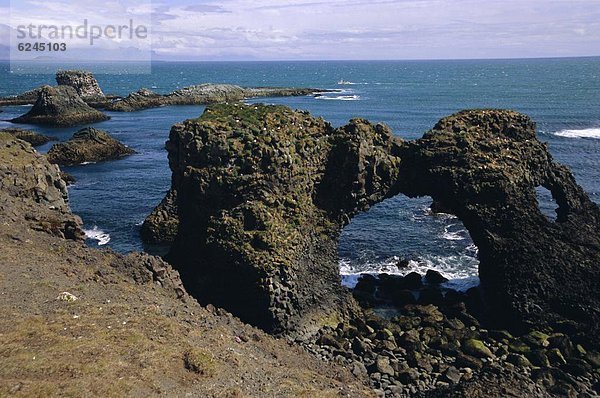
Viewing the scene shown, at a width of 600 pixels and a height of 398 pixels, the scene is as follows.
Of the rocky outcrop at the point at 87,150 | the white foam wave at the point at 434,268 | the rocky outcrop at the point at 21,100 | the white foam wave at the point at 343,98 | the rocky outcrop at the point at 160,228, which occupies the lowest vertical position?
the white foam wave at the point at 434,268

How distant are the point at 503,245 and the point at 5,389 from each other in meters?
33.0

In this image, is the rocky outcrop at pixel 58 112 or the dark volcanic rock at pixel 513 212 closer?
the dark volcanic rock at pixel 513 212

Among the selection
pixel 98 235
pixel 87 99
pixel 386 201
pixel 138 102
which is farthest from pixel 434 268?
pixel 87 99

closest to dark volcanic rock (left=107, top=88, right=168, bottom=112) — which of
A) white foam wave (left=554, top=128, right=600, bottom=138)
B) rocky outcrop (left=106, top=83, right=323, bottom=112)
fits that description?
rocky outcrop (left=106, top=83, right=323, bottom=112)

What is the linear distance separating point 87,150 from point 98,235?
123ft

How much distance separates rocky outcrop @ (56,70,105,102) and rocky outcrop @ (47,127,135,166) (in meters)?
81.5

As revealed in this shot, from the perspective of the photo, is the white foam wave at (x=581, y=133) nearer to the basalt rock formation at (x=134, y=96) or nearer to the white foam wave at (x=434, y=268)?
the white foam wave at (x=434, y=268)

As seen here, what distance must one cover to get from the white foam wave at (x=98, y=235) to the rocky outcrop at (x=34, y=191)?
4.87 metres

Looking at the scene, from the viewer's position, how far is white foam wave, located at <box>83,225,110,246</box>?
51.5 m

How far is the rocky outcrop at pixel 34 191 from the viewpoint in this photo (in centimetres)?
3553

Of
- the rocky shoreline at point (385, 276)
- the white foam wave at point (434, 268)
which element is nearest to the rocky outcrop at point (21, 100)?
the rocky shoreline at point (385, 276)

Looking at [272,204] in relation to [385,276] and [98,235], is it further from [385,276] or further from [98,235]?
[98,235]

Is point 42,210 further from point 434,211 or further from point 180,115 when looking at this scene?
point 180,115

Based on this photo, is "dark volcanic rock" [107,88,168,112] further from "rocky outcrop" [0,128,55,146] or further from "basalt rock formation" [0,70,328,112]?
"rocky outcrop" [0,128,55,146]
